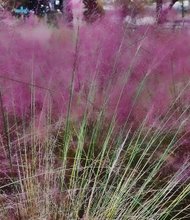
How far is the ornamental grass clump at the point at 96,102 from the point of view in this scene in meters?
1.96

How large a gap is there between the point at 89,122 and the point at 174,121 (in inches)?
12.9

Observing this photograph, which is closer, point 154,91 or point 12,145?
point 12,145

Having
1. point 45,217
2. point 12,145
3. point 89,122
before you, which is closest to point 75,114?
point 89,122

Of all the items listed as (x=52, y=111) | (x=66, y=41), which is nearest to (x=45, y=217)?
(x=52, y=111)

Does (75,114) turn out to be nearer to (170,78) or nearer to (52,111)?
(52,111)

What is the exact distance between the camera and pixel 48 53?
2.32 metres

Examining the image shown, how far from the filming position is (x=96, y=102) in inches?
88.3

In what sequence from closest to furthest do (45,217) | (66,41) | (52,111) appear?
1. (45,217)
2. (52,111)
3. (66,41)

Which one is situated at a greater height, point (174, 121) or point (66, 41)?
point (66, 41)

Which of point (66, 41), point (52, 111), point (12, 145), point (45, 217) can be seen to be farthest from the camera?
point (66, 41)

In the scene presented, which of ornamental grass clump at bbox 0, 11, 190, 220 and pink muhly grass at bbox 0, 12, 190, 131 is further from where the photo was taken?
pink muhly grass at bbox 0, 12, 190, 131

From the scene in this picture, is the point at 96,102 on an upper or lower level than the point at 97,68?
lower

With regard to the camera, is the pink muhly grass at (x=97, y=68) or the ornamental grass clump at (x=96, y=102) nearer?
the ornamental grass clump at (x=96, y=102)

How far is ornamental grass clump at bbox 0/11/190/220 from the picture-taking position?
6.43ft
